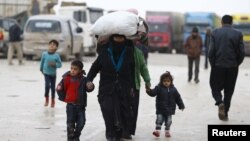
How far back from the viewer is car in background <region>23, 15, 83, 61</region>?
27438 millimetres

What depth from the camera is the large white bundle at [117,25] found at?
8.71 metres

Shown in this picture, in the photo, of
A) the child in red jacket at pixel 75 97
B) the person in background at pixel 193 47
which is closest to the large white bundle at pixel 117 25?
the child in red jacket at pixel 75 97

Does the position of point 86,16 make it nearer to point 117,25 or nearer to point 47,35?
point 47,35

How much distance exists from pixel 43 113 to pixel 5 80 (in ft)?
23.2

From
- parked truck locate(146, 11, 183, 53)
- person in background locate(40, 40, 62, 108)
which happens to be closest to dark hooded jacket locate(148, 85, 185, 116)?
person in background locate(40, 40, 62, 108)

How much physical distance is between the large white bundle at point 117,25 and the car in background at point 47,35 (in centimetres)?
1844

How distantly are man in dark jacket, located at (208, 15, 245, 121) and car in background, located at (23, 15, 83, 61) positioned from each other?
1624 centimetres

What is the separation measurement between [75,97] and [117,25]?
1.09 m

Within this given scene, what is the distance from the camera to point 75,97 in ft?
29.0

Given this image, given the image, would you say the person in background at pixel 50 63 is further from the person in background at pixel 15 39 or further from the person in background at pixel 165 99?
the person in background at pixel 15 39

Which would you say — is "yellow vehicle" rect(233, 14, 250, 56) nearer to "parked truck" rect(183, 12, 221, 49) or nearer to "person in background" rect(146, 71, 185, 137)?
"parked truck" rect(183, 12, 221, 49)

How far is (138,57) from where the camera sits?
920cm

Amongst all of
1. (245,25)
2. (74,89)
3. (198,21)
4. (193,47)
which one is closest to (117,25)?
(74,89)

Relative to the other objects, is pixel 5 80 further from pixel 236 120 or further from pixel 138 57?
pixel 138 57
